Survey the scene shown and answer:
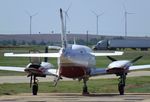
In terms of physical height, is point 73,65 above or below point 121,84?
above

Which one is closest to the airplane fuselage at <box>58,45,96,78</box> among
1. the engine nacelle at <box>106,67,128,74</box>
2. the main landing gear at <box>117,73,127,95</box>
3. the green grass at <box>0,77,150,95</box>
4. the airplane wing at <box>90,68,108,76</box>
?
the airplane wing at <box>90,68,108,76</box>

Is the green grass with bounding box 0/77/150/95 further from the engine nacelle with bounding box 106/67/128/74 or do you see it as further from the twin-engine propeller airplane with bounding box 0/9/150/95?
the engine nacelle with bounding box 106/67/128/74

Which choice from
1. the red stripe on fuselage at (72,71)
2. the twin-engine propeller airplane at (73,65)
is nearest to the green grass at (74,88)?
the twin-engine propeller airplane at (73,65)

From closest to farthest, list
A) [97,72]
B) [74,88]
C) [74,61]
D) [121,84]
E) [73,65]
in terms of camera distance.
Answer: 1. [74,61]
2. [73,65]
3. [121,84]
4. [97,72]
5. [74,88]

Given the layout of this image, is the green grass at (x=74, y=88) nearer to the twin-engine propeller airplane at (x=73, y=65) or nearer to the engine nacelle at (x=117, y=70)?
the twin-engine propeller airplane at (x=73, y=65)

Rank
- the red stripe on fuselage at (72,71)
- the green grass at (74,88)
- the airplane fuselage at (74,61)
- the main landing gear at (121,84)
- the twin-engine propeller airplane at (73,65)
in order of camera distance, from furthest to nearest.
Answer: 1. the green grass at (74,88)
2. the main landing gear at (121,84)
3. the red stripe on fuselage at (72,71)
4. the twin-engine propeller airplane at (73,65)
5. the airplane fuselage at (74,61)

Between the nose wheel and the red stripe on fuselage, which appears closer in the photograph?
the red stripe on fuselage

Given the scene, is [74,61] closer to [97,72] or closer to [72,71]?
[72,71]

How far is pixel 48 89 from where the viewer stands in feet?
139

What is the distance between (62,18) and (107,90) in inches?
333

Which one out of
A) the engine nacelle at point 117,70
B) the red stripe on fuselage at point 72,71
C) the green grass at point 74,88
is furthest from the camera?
the green grass at point 74,88

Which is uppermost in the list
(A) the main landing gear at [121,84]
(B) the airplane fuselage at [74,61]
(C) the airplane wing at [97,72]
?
(B) the airplane fuselage at [74,61]

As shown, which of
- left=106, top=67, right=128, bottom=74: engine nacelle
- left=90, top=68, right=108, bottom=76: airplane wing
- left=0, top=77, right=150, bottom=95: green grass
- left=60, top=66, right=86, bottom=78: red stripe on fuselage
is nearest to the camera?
left=60, top=66, right=86, bottom=78: red stripe on fuselage

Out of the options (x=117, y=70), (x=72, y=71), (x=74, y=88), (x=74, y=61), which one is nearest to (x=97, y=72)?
(x=117, y=70)
